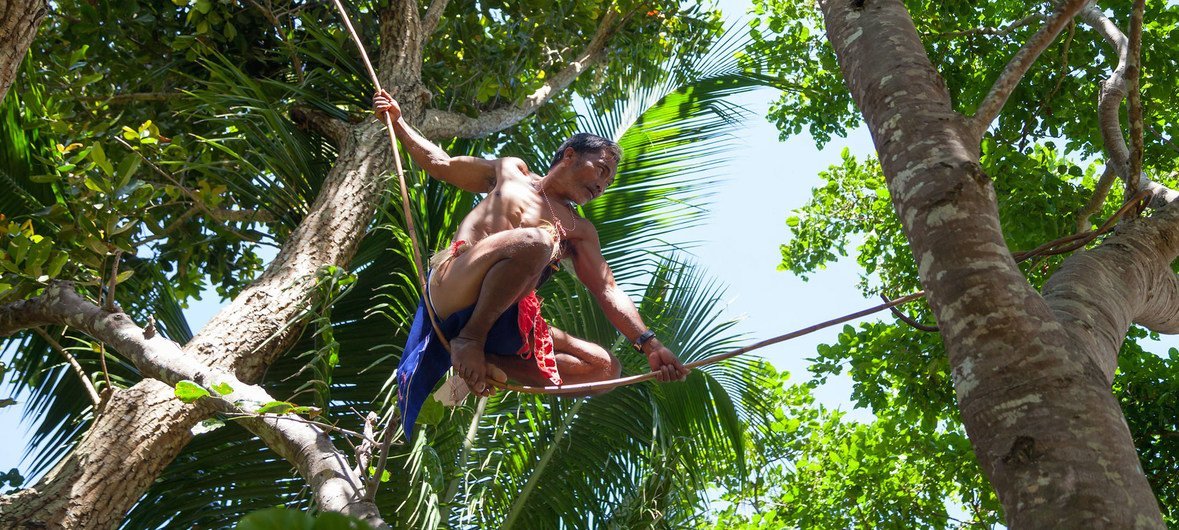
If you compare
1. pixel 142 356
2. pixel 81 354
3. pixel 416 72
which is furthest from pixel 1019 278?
pixel 81 354

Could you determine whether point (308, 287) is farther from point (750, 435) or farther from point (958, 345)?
point (958, 345)

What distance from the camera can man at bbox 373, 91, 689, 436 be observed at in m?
3.11

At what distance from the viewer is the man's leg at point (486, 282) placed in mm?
3059

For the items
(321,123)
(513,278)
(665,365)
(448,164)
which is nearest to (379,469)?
(513,278)

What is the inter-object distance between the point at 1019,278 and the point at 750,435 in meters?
3.19

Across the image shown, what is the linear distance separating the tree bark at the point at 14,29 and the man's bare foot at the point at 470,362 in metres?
1.38

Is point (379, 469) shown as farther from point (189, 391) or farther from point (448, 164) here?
point (448, 164)

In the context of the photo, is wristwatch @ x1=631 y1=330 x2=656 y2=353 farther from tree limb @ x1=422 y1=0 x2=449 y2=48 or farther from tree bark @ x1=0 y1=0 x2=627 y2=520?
tree limb @ x1=422 y1=0 x2=449 y2=48

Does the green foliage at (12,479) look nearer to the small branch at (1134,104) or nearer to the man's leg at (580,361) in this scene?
the man's leg at (580,361)

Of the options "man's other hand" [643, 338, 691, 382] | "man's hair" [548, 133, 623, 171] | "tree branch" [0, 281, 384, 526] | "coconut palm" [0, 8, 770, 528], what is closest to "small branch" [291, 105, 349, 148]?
"coconut palm" [0, 8, 770, 528]

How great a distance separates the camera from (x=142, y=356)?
376 cm

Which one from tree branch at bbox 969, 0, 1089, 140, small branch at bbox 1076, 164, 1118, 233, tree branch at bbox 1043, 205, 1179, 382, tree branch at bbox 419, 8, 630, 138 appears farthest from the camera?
tree branch at bbox 419, 8, 630, 138

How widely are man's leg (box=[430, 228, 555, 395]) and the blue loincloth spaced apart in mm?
100

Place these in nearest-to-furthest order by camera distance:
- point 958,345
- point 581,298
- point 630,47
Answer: point 958,345, point 581,298, point 630,47
